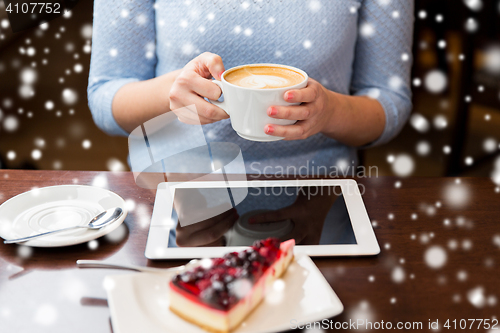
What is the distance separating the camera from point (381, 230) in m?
0.69

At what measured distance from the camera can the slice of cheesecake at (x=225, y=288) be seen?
0.45m

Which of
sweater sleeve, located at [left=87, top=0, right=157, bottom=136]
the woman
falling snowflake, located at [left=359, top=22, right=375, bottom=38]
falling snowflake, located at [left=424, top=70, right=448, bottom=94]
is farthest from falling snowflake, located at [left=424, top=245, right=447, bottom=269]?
falling snowflake, located at [left=424, top=70, right=448, bottom=94]

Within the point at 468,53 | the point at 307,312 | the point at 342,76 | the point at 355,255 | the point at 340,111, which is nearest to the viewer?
the point at 307,312

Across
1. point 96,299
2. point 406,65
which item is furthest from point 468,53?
point 96,299

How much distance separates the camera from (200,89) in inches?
27.6

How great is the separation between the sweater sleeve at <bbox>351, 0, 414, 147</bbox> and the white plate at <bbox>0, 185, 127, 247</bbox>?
70cm

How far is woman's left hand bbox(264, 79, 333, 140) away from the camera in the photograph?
2.03 ft

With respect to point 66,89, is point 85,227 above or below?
above

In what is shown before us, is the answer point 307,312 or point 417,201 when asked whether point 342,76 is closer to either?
point 417,201

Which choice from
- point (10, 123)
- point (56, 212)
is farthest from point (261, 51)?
point (10, 123)

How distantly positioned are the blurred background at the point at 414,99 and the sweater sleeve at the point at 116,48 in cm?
83

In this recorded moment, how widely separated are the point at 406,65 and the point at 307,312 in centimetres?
81

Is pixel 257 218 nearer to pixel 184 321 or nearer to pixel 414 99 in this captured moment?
pixel 184 321

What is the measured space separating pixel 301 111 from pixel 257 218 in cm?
19
